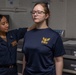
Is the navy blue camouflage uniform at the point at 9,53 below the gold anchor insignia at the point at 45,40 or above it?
below

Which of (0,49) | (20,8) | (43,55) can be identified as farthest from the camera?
(20,8)

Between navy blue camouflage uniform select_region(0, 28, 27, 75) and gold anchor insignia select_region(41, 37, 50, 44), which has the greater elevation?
gold anchor insignia select_region(41, 37, 50, 44)

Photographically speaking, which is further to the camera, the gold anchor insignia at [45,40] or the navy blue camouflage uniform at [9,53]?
the navy blue camouflage uniform at [9,53]

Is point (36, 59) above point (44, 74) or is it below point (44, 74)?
above

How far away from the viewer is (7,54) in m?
1.55

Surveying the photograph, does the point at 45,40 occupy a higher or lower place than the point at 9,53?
higher

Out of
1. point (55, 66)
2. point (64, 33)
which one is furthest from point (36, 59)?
point (64, 33)

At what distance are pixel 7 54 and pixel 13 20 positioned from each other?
2.70ft

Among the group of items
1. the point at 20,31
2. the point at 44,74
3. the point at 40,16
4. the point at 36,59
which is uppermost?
the point at 40,16

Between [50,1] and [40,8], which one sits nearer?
[40,8]

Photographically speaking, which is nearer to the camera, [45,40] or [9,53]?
[45,40]

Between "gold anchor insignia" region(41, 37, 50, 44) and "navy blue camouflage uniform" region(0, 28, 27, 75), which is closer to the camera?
"gold anchor insignia" region(41, 37, 50, 44)

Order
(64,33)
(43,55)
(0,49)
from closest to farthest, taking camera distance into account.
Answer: (43,55)
(0,49)
(64,33)

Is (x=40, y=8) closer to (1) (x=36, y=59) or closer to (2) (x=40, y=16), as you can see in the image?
(2) (x=40, y=16)
